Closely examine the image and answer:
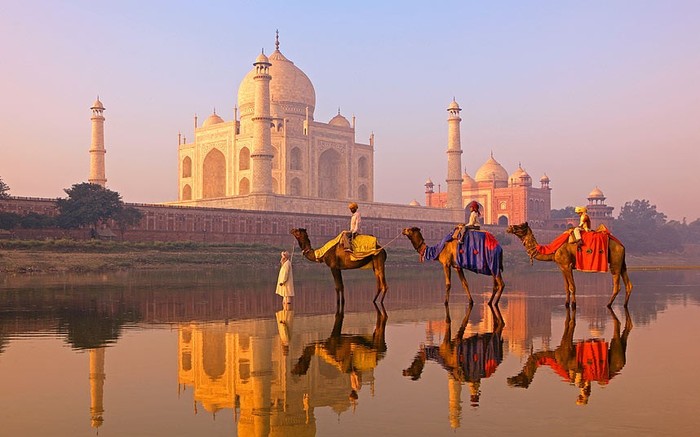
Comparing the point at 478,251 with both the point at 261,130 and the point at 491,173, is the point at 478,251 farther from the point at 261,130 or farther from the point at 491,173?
the point at 491,173

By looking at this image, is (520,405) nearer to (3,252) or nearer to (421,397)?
(421,397)

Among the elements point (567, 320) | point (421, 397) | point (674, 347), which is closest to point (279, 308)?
point (567, 320)

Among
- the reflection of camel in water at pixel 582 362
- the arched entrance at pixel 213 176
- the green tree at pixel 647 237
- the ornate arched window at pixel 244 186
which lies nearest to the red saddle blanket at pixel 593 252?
the reflection of camel in water at pixel 582 362

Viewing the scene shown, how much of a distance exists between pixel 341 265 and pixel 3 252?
22938mm

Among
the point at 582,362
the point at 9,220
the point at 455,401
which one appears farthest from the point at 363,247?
the point at 9,220

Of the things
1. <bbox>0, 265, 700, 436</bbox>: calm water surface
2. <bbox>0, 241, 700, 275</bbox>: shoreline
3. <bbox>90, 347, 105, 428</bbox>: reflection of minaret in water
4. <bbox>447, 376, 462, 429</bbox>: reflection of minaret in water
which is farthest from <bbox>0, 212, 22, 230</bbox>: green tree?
<bbox>447, 376, 462, 429</bbox>: reflection of minaret in water

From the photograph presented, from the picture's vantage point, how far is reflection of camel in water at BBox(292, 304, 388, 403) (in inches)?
288

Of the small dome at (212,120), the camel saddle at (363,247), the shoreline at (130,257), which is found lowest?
the shoreline at (130,257)

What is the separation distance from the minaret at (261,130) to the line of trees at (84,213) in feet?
35.3

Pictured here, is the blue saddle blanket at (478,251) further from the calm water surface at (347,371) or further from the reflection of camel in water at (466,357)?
the reflection of camel in water at (466,357)

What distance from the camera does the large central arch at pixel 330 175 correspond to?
65062mm

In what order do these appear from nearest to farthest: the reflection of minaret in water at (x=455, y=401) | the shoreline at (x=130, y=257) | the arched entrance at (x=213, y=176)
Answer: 1. the reflection of minaret in water at (x=455, y=401)
2. the shoreline at (x=130, y=257)
3. the arched entrance at (x=213, y=176)

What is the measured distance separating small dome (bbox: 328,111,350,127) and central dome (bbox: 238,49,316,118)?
272 cm

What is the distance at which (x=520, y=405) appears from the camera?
18.9 feet
